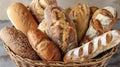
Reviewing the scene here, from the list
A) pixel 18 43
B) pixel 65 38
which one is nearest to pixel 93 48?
pixel 65 38

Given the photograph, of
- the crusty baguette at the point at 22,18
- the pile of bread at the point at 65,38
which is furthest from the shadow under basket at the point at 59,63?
the crusty baguette at the point at 22,18

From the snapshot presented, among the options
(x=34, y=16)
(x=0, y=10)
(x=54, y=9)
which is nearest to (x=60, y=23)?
(x=54, y=9)

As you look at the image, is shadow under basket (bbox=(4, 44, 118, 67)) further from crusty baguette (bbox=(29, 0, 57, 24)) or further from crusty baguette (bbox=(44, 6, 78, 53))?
crusty baguette (bbox=(29, 0, 57, 24))

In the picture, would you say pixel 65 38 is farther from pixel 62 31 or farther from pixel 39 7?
pixel 39 7

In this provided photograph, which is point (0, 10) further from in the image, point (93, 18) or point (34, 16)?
point (93, 18)

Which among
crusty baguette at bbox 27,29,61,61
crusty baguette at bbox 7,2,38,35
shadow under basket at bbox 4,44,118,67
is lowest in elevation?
shadow under basket at bbox 4,44,118,67

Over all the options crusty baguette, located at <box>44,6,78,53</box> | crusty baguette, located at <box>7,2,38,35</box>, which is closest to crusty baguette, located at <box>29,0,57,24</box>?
crusty baguette, located at <box>7,2,38,35</box>

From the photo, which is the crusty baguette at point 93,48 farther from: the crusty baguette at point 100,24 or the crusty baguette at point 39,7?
the crusty baguette at point 39,7
